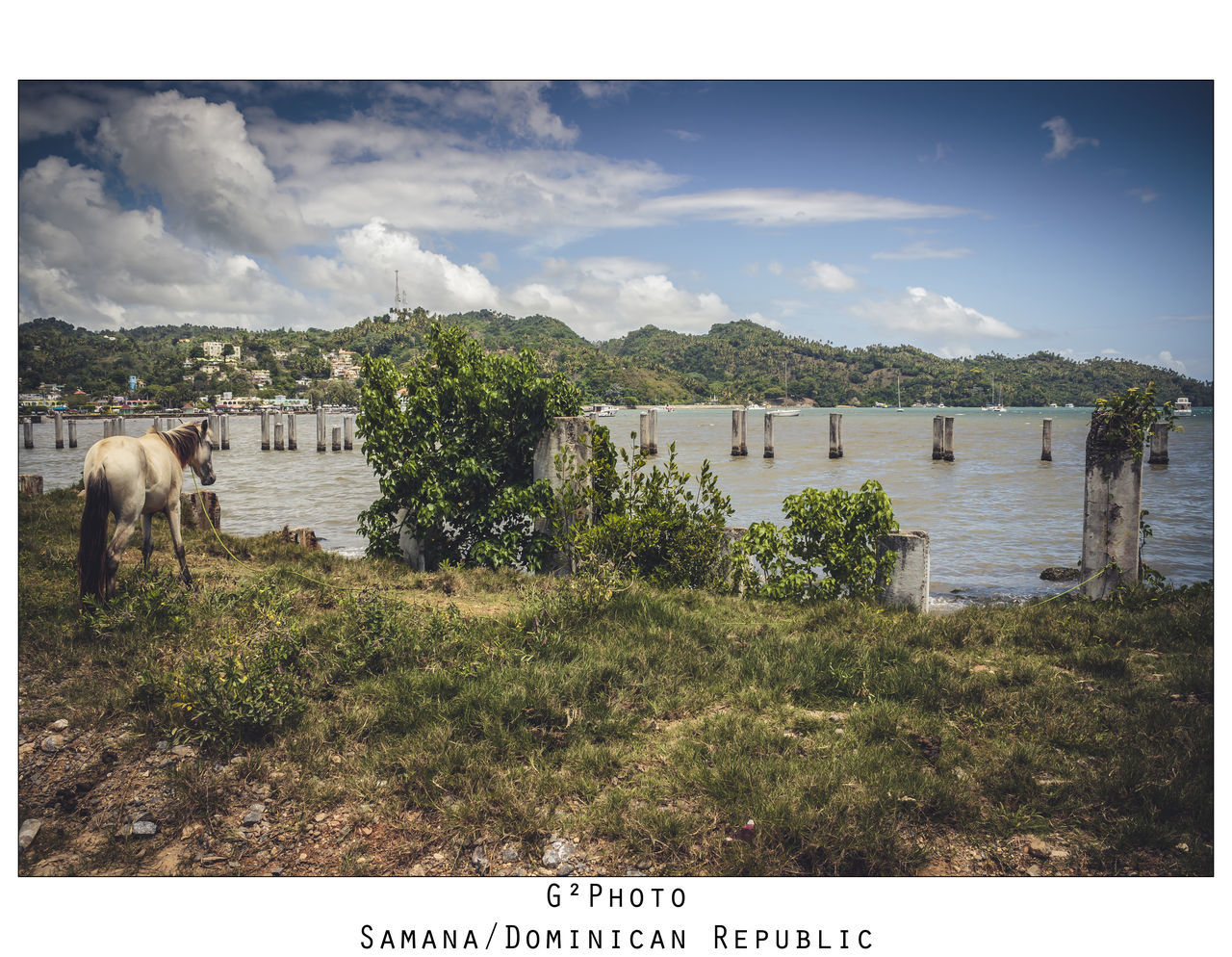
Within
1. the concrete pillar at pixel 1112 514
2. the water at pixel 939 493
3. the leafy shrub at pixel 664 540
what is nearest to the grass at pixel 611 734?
the concrete pillar at pixel 1112 514

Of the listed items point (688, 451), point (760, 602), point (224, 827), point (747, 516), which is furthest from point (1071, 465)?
point (224, 827)

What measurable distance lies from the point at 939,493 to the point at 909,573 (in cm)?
1865

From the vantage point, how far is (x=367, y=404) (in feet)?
27.2

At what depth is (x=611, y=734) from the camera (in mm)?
4273

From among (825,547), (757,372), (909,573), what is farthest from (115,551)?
(757,372)

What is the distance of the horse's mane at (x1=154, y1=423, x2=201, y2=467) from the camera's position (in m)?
6.58

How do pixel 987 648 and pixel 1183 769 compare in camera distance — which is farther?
pixel 987 648

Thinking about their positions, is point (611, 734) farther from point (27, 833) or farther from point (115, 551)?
point (115, 551)

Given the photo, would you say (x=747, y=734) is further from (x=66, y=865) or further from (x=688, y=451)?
(x=688, y=451)

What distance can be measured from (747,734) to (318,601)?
174 inches

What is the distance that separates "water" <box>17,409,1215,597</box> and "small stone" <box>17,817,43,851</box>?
441 cm

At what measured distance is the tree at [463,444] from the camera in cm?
824

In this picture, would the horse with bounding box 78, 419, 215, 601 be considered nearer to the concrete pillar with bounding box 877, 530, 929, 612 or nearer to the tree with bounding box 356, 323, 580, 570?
the tree with bounding box 356, 323, 580, 570

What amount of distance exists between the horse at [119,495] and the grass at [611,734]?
0.98ft
